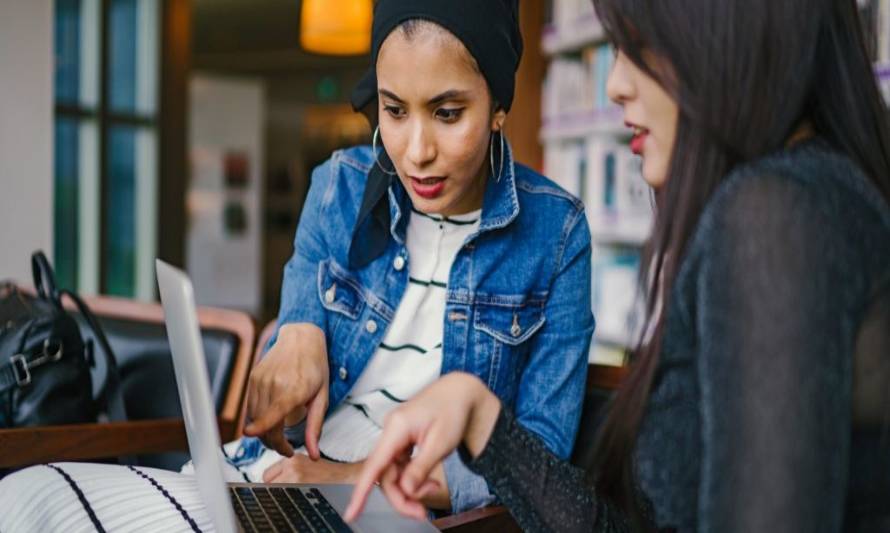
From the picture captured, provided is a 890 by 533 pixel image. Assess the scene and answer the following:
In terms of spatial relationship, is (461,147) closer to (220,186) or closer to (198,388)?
(198,388)

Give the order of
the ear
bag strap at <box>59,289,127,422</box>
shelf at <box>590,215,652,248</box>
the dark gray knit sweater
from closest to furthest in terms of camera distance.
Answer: the dark gray knit sweater < the ear < bag strap at <box>59,289,127,422</box> < shelf at <box>590,215,652,248</box>

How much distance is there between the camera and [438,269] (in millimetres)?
1392

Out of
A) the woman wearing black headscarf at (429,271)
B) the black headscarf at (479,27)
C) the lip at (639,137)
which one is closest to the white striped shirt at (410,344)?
the woman wearing black headscarf at (429,271)

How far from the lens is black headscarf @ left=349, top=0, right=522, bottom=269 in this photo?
120 cm

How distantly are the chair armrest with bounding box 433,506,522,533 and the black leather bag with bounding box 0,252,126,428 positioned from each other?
0.86 metres

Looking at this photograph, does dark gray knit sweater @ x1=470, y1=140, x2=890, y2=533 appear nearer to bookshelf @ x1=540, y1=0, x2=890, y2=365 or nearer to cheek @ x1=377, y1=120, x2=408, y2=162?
cheek @ x1=377, y1=120, x2=408, y2=162

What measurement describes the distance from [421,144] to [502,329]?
1.00 ft

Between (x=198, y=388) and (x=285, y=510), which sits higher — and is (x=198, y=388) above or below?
above

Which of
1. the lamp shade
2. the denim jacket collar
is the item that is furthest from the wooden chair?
the lamp shade

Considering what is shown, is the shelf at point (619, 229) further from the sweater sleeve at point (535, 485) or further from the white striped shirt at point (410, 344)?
the sweater sleeve at point (535, 485)

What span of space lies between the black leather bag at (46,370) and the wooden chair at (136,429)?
0.34 feet

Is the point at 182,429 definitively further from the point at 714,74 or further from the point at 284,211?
the point at 284,211

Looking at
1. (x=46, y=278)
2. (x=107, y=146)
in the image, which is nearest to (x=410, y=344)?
(x=46, y=278)

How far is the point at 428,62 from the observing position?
3.95 ft
